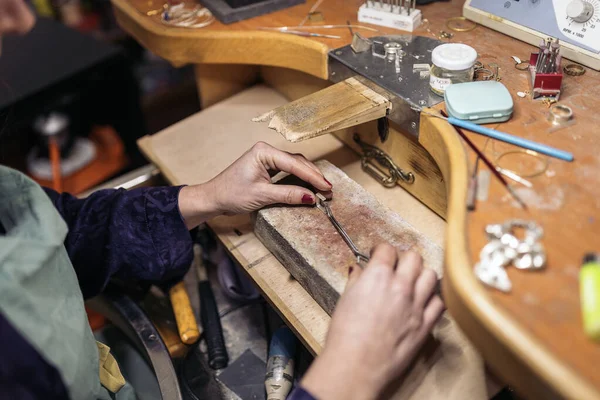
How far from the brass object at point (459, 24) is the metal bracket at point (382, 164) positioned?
0.86 ft

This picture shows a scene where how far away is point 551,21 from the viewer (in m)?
0.92

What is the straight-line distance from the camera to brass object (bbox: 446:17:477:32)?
102 cm

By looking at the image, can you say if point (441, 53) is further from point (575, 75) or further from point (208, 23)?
point (208, 23)

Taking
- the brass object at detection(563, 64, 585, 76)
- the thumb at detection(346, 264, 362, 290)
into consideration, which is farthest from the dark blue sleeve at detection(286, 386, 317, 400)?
the brass object at detection(563, 64, 585, 76)

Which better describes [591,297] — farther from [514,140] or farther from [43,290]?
[43,290]

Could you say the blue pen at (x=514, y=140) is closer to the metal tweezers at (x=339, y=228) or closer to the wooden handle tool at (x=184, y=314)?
the metal tweezers at (x=339, y=228)

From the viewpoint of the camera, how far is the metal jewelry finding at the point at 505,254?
584 millimetres

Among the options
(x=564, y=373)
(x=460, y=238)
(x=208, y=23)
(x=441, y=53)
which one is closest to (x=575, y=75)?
(x=441, y=53)

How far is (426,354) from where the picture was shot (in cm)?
74

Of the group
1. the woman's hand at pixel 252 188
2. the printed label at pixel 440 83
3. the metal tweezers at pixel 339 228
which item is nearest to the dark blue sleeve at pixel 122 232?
the woman's hand at pixel 252 188

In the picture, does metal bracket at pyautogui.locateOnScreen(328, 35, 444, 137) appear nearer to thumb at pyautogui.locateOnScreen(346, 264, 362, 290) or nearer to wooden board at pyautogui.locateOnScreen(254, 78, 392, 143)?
wooden board at pyautogui.locateOnScreen(254, 78, 392, 143)

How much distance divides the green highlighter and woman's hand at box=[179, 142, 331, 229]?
41 cm

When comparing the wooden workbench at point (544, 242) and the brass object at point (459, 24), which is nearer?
the wooden workbench at point (544, 242)

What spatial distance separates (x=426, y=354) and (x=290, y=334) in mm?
311
